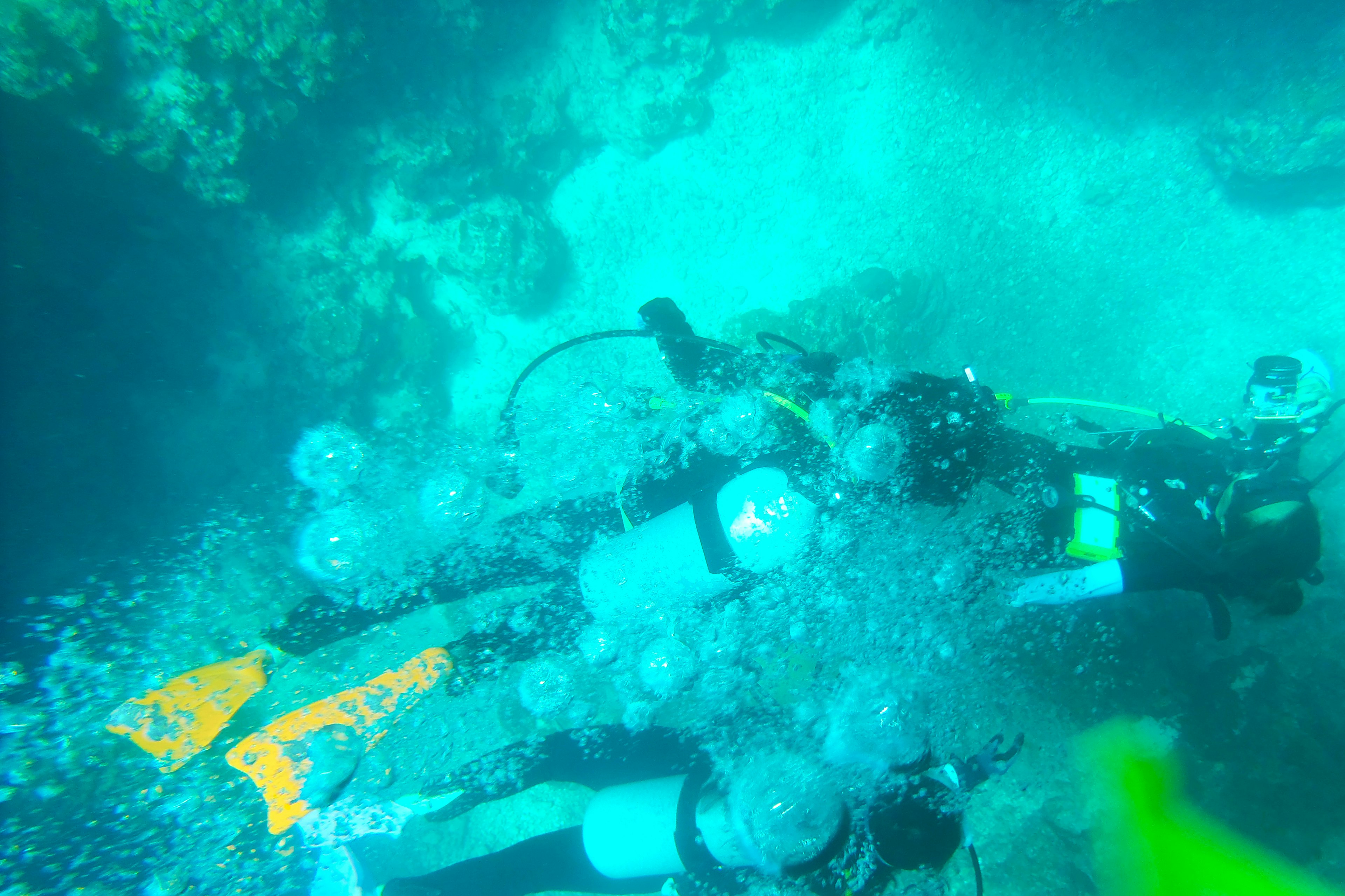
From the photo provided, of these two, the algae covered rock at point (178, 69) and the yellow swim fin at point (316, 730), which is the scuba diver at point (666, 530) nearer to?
the yellow swim fin at point (316, 730)

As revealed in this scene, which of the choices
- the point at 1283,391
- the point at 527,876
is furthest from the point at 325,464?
the point at 1283,391

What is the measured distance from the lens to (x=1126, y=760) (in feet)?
13.0

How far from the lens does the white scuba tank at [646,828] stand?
2961mm

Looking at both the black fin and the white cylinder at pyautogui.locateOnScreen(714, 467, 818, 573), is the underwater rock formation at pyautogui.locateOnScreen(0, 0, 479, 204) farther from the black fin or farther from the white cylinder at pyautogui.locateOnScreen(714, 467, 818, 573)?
the black fin

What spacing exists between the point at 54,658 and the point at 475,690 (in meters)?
4.04

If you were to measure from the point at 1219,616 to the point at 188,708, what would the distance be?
6646 mm

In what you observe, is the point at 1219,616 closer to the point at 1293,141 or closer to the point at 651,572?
the point at 651,572

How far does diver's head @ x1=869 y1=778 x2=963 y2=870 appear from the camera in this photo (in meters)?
2.40

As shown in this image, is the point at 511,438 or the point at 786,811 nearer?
the point at 786,811

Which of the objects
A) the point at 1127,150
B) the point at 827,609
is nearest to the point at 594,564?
the point at 827,609

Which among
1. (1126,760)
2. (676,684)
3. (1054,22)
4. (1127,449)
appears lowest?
(1126,760)

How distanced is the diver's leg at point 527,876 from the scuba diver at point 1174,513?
307 cm

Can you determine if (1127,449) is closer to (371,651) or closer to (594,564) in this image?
(594,564)

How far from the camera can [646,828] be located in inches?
123
